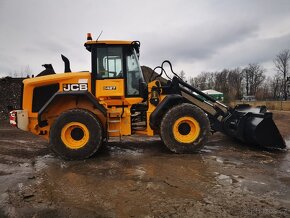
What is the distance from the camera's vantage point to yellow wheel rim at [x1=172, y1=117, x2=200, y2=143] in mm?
6559

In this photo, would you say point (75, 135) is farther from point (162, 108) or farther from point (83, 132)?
point (162, 108)

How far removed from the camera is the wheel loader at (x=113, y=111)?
20.8 feet

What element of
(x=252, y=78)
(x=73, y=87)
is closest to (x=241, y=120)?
(x=73, y=87)

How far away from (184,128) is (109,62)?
2.35 meters

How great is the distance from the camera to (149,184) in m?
4.39

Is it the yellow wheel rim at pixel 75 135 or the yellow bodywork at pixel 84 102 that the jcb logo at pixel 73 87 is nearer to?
the yellow bodywork at pixel 84 102

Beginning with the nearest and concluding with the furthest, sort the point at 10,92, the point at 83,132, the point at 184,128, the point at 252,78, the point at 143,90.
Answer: the point at 83,132
the point at 184,128
the point at 143,90
the point at 10,92
the point at 252,78

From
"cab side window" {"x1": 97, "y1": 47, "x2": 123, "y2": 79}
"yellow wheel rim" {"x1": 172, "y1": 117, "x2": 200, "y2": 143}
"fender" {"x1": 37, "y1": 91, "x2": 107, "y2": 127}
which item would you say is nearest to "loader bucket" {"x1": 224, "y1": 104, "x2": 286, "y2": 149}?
"yellow wheel rim" {"x1": 172, "y1": 117, "x2": 200, "y2": 143}

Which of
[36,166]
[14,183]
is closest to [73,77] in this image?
[36,166]

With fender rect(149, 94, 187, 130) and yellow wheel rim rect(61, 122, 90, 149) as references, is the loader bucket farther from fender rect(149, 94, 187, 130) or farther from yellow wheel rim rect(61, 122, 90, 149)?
yellow wheel rim rect(61, 122, 90, 149)

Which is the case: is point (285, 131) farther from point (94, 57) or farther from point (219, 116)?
point (94, 57)

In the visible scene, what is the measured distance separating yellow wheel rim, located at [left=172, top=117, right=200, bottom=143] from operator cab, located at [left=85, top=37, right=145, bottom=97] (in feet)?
3.98

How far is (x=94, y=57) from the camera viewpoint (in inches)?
266

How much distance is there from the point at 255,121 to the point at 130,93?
3048 millimetres
